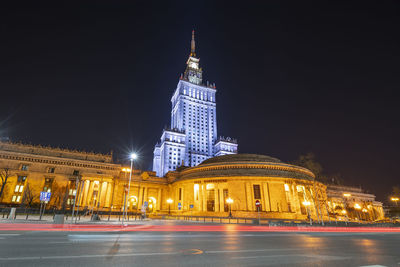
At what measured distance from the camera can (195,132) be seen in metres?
135

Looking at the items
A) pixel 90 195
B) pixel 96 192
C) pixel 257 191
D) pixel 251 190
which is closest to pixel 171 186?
pixel 96 192

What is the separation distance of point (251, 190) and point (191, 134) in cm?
8472

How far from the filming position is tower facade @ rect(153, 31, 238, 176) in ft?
406

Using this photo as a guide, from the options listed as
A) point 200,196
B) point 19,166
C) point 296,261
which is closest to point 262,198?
point 200,196

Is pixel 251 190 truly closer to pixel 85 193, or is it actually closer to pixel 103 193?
pixel 103 193

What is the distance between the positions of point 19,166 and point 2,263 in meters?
72.8

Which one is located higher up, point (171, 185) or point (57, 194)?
point (171, 185)

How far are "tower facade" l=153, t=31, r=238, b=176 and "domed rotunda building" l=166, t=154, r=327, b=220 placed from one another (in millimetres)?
63022

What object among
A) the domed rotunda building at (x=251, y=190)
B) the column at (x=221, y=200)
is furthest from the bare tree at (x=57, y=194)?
the column at (x=221, y=200)

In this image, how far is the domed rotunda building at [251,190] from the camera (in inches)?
1976

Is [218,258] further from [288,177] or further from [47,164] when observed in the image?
[47,164]

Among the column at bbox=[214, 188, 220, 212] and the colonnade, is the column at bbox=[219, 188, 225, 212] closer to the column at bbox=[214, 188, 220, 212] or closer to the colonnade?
the column at bbox=[214, 188, 220, 212]

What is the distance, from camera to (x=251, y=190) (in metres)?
51.8

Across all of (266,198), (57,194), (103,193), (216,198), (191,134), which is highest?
(191,134)
